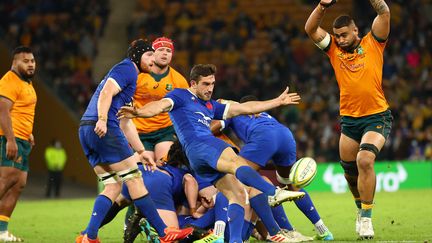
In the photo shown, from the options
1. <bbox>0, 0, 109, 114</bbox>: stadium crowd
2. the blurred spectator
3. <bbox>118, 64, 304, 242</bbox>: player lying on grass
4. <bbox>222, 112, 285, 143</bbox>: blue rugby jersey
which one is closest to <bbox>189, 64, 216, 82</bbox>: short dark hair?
<bbox>118, 64, 304, 242</bbox>: player lying on grass

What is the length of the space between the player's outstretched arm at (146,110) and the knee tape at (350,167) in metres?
2.82

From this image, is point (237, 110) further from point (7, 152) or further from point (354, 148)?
point (7, 152)

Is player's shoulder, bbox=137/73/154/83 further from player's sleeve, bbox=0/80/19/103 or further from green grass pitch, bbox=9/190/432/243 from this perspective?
green grass pitch, bbox=9/190/432/243

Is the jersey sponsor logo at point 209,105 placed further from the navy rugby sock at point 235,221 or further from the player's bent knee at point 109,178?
the player's bent knee at point 109,178

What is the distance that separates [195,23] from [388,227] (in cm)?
1971

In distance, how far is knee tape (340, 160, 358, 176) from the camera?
10969 mm

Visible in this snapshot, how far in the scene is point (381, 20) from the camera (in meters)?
10.4

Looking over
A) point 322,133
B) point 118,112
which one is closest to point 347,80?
point 118,112

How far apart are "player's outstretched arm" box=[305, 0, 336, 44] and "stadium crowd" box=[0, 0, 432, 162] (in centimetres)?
1305

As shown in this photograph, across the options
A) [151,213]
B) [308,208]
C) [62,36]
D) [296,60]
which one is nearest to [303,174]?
[308,208]

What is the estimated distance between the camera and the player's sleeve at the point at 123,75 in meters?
9.62

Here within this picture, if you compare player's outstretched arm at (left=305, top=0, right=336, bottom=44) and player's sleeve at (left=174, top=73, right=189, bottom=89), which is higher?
player's outstretched arm at (left=305, top=0, right=336, bottom=44)

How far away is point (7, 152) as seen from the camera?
438 inches

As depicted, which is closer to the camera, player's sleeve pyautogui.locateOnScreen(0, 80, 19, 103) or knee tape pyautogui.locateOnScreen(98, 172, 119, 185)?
knee tape pyautogui.locateOnScreen(98, 172, 119, 185)
